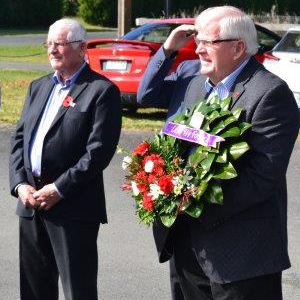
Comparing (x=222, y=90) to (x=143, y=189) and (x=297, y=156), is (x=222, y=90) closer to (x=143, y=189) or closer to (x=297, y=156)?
(x=143, y=189)

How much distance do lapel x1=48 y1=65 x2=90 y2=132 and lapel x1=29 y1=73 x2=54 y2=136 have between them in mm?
138

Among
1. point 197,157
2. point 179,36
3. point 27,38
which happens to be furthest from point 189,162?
point 27,38

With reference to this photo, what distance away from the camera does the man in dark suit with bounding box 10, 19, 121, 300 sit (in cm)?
453

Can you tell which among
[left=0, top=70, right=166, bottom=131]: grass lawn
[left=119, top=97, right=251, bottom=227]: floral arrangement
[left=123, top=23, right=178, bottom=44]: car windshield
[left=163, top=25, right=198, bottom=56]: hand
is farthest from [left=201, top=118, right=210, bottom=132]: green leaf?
[left=123, top=23, right=178, bottom=44]: car windshield

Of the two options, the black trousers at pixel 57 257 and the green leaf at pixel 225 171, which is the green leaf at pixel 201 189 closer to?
the green leaf at pixel 225 171

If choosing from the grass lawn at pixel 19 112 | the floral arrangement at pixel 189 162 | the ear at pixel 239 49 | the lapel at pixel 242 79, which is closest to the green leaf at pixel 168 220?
the floral arrangement at pixel 189 162

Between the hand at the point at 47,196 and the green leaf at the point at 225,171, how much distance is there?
1.30 meters

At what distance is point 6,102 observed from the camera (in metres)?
14.6

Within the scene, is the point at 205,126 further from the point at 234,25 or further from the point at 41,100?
the point at 41,100

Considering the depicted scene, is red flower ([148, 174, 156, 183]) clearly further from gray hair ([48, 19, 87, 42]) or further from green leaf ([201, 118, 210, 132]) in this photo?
gray hair ([48, 19, 87, 42])

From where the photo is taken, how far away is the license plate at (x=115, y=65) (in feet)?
42.6

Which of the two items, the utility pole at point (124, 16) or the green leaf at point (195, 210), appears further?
the utility pole at point (124, 16)

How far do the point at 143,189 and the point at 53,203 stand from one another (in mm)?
982

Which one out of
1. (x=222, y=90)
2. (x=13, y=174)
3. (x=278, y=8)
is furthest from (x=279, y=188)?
(x=278, y=8)
